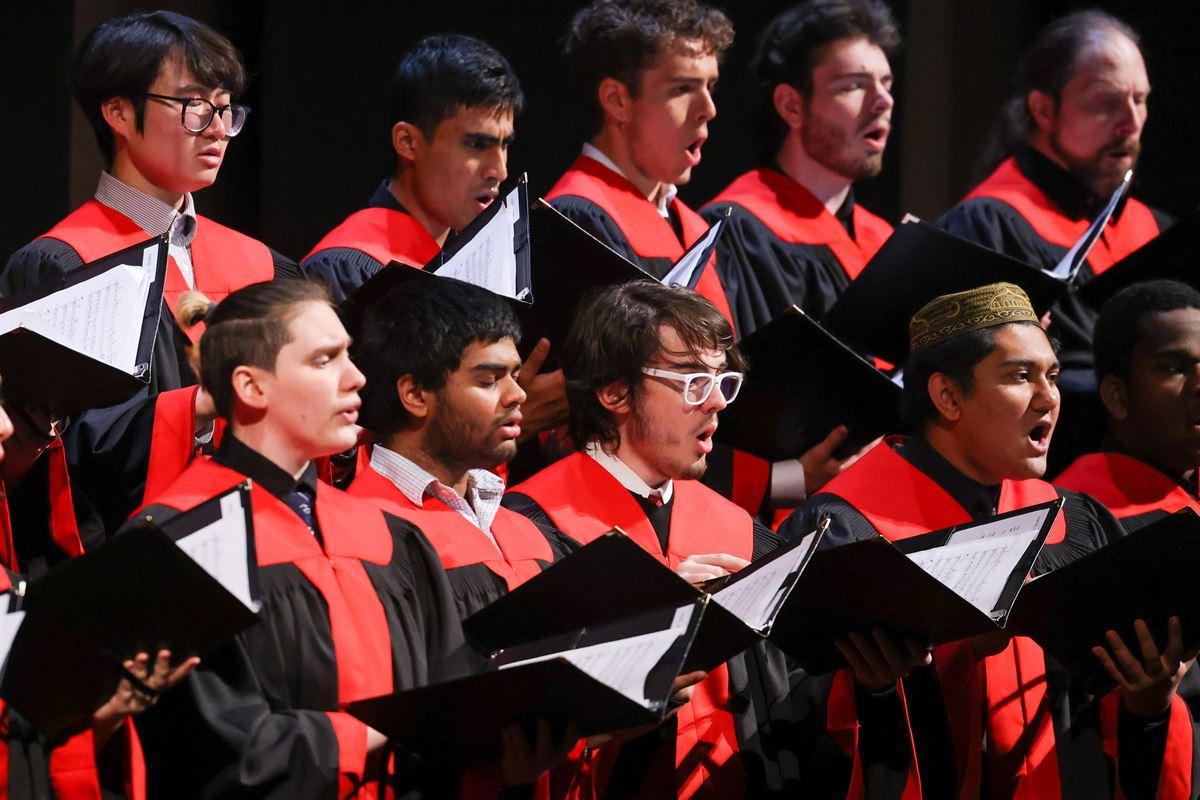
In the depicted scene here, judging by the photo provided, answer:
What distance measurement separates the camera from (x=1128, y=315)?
4430 mm

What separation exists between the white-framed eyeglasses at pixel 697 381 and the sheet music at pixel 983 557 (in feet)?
2.03

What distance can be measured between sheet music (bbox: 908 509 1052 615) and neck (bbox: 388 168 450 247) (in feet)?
5.81

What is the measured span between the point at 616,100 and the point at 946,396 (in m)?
1.34

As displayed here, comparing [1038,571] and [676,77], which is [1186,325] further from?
[676,77]

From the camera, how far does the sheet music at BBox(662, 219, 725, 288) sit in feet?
12.4

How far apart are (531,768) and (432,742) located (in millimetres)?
164

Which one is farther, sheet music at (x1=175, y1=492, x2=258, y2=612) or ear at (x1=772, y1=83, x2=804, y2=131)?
ear at (x1=772, y1=83, x2=804, y2=131)

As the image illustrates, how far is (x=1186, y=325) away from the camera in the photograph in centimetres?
437

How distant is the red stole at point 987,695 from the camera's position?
3.63 meters

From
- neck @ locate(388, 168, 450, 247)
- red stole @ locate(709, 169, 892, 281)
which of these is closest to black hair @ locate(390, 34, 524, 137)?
neck @ locate(388, 168, 450, 247)

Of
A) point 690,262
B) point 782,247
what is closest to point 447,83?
point 690,262

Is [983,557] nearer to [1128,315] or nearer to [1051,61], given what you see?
[1128,315]

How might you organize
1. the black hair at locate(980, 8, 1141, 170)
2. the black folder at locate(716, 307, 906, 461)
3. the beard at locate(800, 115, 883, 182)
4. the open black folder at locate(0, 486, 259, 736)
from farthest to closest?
the black hair at locate(980, 8, 1141, 170)
the beard at locate(800, 115, 883, 182)
the black folder at locate(716, 307, 906, 461)
the open black folder at locate(0, 486, 259, 736)

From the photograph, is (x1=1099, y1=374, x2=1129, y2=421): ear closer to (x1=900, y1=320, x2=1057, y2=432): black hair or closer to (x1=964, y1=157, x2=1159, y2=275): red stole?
(x1=900, y1=320, x2=1057, y2=432): black hair
